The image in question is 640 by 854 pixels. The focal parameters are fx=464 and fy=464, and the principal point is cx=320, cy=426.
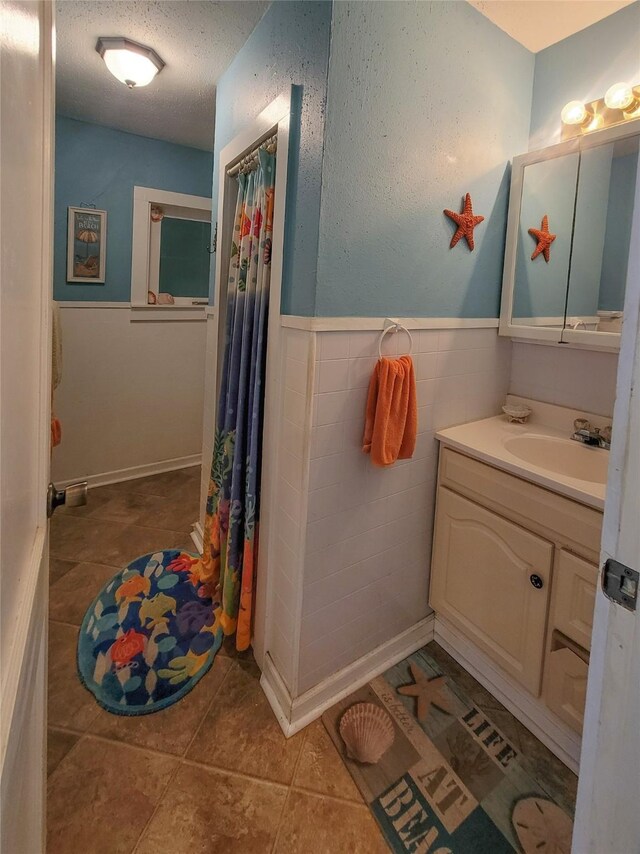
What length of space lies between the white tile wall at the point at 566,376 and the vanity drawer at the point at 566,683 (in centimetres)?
86

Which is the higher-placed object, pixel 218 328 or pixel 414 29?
pixel 414 29

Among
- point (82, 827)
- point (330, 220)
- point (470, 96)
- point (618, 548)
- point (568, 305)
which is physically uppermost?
point (470, 96)

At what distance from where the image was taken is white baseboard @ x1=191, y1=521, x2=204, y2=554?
251 centimetres

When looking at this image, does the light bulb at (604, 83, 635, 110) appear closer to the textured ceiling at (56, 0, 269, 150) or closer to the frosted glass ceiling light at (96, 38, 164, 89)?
the textured ceiling at (56, 0, 269, 150)

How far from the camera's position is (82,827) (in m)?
1.20

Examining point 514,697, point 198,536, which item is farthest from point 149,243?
point 514,697

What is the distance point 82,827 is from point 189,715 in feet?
1.28

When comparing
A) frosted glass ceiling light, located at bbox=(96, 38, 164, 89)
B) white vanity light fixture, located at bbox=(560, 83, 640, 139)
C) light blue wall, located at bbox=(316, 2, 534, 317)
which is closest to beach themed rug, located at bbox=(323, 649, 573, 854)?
light blue wall, located at bbox=(316, 2, 534, 317)

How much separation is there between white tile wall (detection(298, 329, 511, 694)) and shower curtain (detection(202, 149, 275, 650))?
0.29 meters

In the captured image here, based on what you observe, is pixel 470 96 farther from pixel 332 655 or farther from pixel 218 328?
pixel 332 655

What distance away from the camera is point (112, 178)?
115 inches

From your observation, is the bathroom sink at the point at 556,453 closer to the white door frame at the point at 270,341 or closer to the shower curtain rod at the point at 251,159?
the white door frame at the point at 270,341

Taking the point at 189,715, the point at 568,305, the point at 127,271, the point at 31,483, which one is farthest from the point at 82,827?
the point at 127,271

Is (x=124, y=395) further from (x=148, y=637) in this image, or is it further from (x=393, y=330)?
(x=393, y=330)
